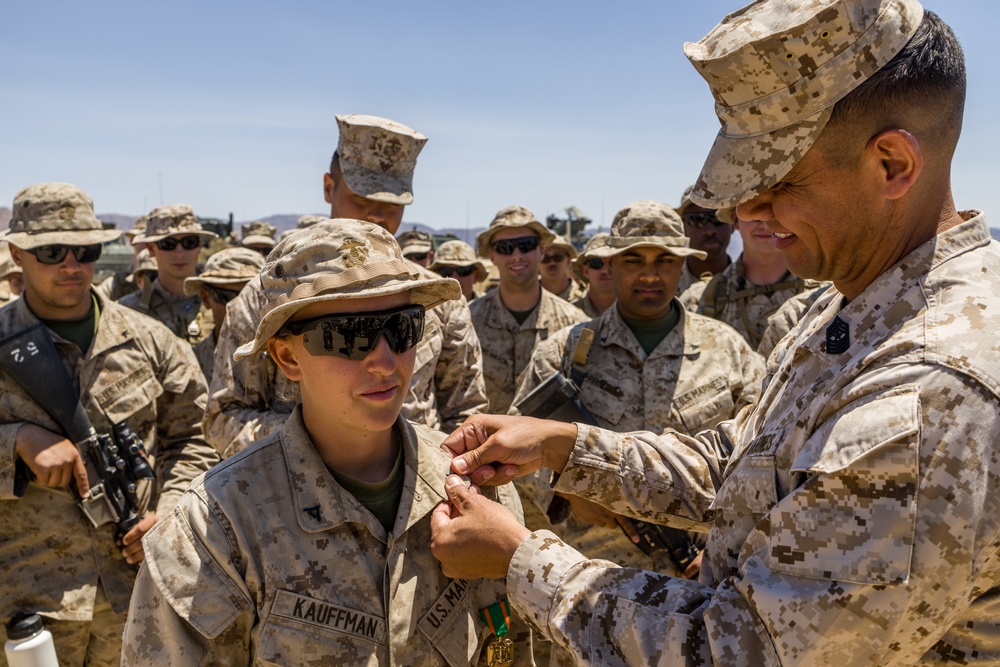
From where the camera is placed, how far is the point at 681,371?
4.73m

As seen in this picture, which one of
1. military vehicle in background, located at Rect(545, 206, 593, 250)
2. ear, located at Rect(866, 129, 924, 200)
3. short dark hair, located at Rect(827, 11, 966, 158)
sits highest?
short dark hair, located at Rect(827, 11, 966, 158)

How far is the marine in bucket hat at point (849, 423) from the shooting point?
5.49ft

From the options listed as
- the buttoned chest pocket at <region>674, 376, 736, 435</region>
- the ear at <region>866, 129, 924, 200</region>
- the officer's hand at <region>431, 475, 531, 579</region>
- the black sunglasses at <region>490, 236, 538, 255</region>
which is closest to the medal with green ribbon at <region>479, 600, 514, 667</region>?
the officer's hand at <region>431, 475, 531, 579</region>

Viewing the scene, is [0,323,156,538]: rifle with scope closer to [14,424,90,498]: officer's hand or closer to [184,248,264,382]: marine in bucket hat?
[14,424,90,498]: officer's hand

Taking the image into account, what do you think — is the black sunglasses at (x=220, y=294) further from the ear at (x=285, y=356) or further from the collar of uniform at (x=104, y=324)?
the ear at (x=285, y=356)

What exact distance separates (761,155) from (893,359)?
582 millimetres

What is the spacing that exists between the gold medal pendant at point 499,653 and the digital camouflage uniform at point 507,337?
4.31m

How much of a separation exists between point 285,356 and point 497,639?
41.8 inches

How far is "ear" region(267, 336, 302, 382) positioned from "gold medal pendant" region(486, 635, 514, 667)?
3.24 ft

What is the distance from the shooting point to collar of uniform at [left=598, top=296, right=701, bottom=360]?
4.80 meters

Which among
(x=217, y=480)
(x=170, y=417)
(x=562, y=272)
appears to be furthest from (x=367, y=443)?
(x=562, y=272)

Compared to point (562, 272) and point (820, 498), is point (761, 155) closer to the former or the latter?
point (820, 498)

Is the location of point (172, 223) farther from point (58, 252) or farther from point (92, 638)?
point (92, 638)

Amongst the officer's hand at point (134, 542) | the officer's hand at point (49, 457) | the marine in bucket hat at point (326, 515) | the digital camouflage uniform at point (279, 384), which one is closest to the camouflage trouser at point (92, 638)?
the officer's hand at point (134, 542)
